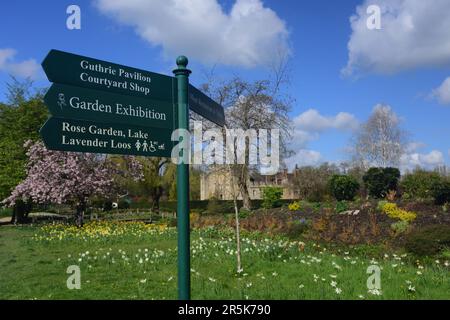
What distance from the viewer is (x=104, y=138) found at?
13.6 ft

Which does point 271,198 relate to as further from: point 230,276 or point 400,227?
point 230,276

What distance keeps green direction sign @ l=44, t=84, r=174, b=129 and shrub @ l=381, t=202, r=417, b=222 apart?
10333mm

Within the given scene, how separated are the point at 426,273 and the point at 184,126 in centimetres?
449

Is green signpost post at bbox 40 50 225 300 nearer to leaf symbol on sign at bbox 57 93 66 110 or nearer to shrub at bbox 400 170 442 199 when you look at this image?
leaf symbol on sign at bbox 57 93 66 110

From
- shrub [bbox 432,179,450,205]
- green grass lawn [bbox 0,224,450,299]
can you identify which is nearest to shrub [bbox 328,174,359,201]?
shrub [bbox 432,179,450,205]

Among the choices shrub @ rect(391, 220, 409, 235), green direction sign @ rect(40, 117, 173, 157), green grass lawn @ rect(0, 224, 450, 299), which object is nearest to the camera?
green direction sign @ rect(40, 117, 173, 157)

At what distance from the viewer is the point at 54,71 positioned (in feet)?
12.9

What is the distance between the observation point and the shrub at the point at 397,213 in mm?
13172

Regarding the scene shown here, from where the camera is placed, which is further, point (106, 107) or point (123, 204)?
point (123, 204)

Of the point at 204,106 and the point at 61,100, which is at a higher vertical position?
the point at 204,106

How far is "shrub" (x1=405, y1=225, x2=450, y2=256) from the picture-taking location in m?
9.03

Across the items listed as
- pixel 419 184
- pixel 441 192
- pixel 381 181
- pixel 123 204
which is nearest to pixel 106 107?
pixel 441 192

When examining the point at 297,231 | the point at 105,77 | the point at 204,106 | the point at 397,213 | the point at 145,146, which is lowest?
the point at 297,231

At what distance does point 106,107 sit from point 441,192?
13.6 meters
